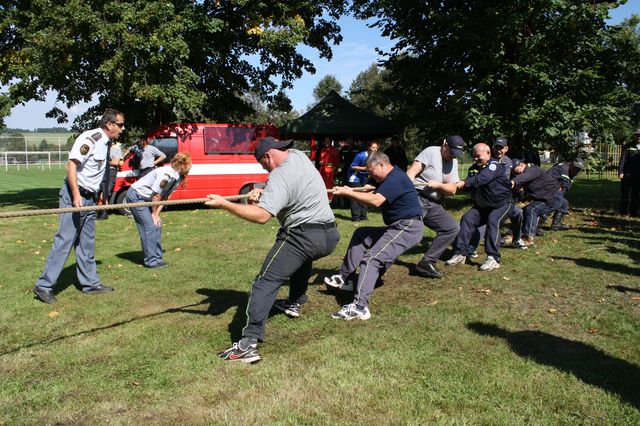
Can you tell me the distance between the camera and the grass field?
348 cm

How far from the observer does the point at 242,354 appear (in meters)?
4.23

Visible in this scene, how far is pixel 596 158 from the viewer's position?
45.0 feet

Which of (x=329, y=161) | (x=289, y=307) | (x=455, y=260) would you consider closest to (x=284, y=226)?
(x=289, y=307)

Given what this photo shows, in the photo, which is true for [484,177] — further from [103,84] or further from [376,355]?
[103,84]

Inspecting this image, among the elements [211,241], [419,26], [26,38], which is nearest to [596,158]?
[419,26]

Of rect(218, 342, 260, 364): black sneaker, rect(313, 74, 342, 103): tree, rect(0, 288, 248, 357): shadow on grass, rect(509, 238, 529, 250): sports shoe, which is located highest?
rect(313, 74, 342, 103): tree

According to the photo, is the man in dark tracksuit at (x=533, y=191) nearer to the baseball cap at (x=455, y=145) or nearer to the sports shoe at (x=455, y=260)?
the sports shoe at (x=455, y=260)

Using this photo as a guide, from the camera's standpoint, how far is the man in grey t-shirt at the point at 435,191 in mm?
6934

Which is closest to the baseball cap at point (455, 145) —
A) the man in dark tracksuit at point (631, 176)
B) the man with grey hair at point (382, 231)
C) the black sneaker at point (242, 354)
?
the man with grey hair at point (382, 231)

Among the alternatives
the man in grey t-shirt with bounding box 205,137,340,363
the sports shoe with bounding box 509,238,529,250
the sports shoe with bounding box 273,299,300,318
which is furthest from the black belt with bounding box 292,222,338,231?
the sports shoe with bounding box 509,238,529,250

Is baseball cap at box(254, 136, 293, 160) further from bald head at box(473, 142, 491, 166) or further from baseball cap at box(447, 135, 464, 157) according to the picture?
bald head at box(473, 142, 491, 166)

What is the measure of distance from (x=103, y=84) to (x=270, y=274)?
513 inches

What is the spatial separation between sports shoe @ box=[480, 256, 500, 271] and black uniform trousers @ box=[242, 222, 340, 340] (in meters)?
3.12

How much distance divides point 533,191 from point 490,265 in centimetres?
240
